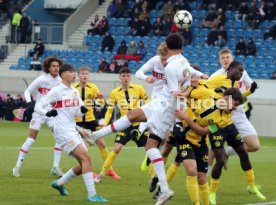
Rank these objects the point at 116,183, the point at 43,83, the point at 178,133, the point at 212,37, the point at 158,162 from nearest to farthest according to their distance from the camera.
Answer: the point at 178,133
the point at 158,162
the point at 116,183
the point at 43,83
the point at 212,37

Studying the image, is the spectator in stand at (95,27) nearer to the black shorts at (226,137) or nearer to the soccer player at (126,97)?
the soccer player at (126,97)

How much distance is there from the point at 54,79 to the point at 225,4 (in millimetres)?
22117

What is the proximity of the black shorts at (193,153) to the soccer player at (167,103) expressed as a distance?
39cm

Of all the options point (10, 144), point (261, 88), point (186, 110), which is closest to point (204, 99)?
point (186, 110)

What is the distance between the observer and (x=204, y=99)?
35.4 ft

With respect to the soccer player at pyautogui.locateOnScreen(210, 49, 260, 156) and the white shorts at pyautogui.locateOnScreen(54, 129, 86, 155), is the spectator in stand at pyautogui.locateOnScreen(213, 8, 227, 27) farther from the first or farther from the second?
the white shorts at pyautogui.locateOnScreen(54, 129, 86, 155)

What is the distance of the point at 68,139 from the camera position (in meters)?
11.4

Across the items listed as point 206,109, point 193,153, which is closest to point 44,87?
point 206,109

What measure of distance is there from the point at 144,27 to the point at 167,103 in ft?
84.1

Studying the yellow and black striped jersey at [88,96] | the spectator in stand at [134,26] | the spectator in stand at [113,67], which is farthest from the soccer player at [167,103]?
the spectator in stand at [134,26]

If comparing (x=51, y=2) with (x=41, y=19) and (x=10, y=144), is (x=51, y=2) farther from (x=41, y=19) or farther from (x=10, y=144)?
(x=10, y=144)

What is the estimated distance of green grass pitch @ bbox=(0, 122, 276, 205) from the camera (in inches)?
458

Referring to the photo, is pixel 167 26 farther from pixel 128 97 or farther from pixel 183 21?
pixel 128 97

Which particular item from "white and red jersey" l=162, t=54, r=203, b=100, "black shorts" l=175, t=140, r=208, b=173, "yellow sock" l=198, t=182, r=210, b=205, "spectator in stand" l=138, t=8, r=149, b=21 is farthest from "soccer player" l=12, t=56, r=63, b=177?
"spectator in stand" l=138, t=8, r=149, b=21
